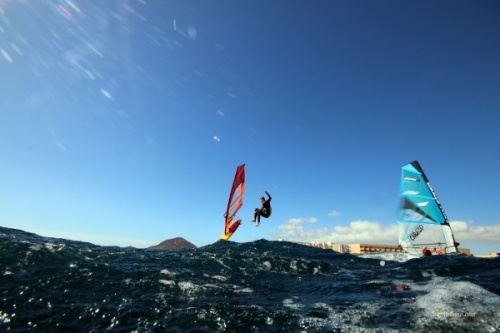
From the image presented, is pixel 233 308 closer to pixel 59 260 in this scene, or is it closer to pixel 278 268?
pixel 278 268

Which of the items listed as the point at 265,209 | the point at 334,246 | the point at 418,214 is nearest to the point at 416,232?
the point at 418,214

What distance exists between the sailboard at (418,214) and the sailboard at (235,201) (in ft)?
54.9

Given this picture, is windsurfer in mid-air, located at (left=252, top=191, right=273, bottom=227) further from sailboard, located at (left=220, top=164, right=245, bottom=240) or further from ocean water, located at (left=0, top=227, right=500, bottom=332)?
ocean water, located at (left=0, top=227, right=500, bottom=332)

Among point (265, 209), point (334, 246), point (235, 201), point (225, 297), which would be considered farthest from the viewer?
point (334, 246)

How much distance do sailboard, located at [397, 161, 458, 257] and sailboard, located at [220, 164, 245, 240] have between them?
16.7 metres

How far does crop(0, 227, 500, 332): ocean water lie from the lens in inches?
178

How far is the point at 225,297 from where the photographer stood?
6.23m

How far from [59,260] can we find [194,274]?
399cm

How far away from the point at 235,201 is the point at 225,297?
22.8 metres

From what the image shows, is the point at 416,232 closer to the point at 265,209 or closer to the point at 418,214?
the point at 418,214

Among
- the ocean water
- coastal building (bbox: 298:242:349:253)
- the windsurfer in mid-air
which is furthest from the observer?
coastal building (bbox: 298:242:349:253)

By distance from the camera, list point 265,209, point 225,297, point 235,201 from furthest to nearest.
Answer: point 235,201, point 265,209, point 225,297

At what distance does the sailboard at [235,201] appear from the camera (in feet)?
93.4

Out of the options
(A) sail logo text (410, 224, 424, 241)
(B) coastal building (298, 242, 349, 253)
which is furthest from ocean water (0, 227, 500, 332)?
(B) coastal building (298, 242, 349, 253)
